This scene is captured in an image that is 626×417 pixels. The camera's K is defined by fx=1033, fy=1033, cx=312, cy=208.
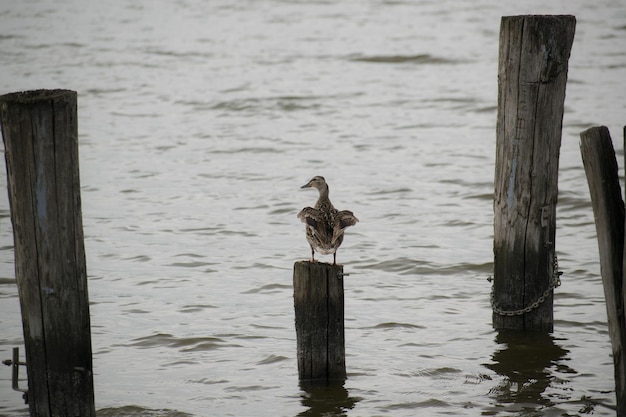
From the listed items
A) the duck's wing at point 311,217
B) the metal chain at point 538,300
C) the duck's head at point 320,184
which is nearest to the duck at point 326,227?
the duck's wing at point 311,217

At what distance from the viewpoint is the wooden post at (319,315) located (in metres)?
7.03

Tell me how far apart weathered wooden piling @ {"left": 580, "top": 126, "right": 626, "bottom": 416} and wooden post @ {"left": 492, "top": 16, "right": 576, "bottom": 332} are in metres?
1.65

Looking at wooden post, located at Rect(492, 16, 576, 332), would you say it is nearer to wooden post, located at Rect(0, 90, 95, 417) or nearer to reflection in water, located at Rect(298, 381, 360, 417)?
reflection in water, located at Rect(298, 381, 360, 417)

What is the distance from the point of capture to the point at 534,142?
25.5 ft

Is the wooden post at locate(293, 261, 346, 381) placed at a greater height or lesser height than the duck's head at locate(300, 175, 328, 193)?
lesser

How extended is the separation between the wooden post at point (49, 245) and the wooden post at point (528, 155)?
3388mm

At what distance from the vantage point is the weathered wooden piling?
237 inches

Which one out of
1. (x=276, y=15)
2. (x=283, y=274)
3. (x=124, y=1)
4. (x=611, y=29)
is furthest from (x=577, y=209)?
(x=124, y=1)

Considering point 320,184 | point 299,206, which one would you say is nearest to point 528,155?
point 320,184

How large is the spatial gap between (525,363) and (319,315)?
2.09 metres

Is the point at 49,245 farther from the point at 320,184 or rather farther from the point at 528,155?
the point at 528,155

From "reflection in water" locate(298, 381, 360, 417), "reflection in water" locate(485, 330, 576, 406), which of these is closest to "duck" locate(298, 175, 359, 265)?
"reflection in water" locate(298, 381, 360, 417)

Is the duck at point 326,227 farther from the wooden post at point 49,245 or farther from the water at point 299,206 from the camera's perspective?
the wooden post at point 49,245

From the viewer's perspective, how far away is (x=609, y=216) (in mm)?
6070
